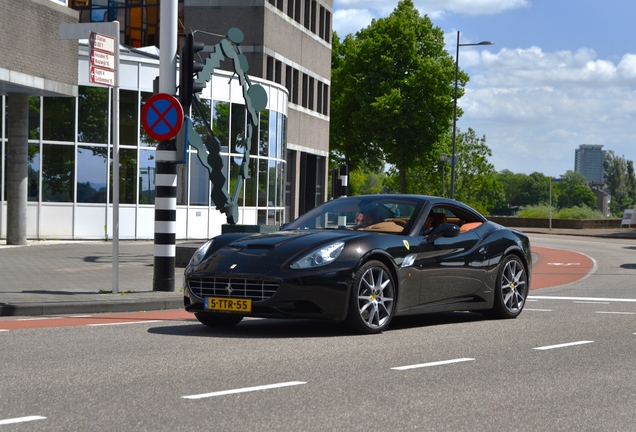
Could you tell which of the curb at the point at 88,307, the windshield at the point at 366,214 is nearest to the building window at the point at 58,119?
the curb at the point at 88,307

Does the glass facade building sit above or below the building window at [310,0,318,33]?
below

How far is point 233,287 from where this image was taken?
30.1 feet

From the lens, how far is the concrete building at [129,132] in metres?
27.1

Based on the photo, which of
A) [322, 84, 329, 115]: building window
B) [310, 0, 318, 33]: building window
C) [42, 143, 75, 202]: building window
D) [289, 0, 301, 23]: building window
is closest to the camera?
[42, 143, 75, 202]: building window

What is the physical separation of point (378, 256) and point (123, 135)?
21082 millimetres

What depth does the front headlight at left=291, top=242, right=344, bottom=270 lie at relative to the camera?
9039 millimetres

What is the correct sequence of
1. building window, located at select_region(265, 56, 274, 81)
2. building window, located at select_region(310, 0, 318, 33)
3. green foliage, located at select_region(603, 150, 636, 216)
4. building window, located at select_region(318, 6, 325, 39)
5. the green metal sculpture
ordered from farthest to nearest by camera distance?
green foliage, located at select_region(603, 150, 636, 216) < building window, located at select_region(318, 6, 325, 39) < building window, located at select_region(310, 0, 318, 33) < building window, located at select_region(265, 56, 274, 81) < the green metal sculpture

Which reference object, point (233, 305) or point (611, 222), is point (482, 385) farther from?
point (611, 222)

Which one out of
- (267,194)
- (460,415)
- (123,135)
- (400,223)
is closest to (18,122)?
(123,135)

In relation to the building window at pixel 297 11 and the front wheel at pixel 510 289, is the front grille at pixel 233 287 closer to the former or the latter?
the front wheel at pixel 510 289

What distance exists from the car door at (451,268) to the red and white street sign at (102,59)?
505 centimetres

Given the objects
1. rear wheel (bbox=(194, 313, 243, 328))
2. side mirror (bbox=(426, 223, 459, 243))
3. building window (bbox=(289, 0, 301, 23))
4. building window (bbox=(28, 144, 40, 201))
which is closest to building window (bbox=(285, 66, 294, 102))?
building window (bbox=(289, 0, 301, 23))

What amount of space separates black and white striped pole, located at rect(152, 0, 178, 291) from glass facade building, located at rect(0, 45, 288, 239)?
46.1ft

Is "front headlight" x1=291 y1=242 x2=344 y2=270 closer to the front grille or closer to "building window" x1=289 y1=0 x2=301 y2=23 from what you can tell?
the front grille
